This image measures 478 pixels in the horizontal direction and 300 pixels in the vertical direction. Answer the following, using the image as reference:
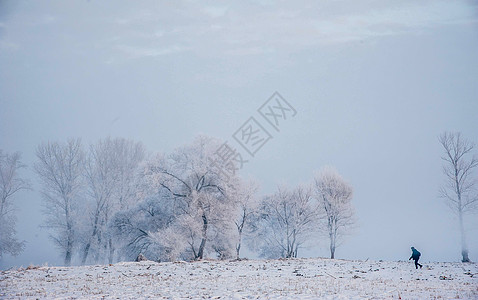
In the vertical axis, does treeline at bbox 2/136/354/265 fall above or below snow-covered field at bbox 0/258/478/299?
→ above

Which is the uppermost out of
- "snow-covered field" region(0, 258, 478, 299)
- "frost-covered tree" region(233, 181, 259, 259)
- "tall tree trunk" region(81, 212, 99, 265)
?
"frost-covered tree" region(233, 181, 259, 259)

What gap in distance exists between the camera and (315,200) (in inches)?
1939

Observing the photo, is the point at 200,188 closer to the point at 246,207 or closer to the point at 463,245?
the point at 246,207

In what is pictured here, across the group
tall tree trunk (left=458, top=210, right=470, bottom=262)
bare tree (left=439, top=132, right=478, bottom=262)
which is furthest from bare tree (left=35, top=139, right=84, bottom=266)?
bare tree (left=439, top=132, right=478, bottom=262)

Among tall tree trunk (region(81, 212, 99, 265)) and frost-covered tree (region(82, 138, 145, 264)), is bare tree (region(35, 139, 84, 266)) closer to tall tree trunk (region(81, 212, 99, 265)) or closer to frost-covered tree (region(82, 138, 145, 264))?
tall tree trunk (region(81, 212, 99, 265))

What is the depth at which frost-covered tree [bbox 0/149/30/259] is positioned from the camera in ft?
147

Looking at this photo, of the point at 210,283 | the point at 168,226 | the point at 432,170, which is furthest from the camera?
the point at 432,170

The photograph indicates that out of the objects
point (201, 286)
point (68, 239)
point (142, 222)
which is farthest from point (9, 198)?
point (201, 286)

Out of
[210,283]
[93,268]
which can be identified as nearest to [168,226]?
[93,268]

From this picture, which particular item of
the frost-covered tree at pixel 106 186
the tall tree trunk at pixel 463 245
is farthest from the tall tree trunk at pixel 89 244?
the tall tree trunk at pixel 463 245

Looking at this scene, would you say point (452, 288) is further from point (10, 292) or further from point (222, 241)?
point (222, 241)

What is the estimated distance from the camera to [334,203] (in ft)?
151

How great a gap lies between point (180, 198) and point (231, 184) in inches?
236

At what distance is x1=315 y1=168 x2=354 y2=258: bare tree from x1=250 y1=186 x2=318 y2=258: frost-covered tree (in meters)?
2.15
